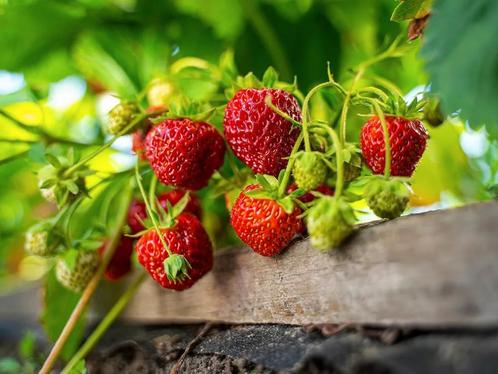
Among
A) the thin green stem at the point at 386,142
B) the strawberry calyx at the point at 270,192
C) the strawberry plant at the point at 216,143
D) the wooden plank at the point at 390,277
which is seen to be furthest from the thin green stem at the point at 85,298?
the thin green stem at the point at 386,142

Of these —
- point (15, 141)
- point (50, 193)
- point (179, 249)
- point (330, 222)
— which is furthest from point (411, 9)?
Result: point (15, 141)

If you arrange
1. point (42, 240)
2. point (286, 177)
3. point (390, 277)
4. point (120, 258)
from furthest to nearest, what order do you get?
point (120, 258) → point (42, 240) → point (286, 177) → point (390, 277)

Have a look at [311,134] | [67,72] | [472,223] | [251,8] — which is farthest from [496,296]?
[67,72]

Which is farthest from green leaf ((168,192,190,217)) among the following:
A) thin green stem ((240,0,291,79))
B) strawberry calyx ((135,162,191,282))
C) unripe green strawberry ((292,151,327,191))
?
thin green stem ((240,0,291,79))

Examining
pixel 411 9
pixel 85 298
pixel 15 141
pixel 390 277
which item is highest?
pixel 411 9

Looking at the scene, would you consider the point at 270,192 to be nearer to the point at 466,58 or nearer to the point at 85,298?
the point at 466,58

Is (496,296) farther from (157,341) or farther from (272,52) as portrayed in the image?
(272,52)

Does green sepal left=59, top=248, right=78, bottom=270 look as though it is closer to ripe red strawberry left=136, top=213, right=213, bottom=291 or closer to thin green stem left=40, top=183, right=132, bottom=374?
thin green stem left=40, top=183, right=132, bottom=374
